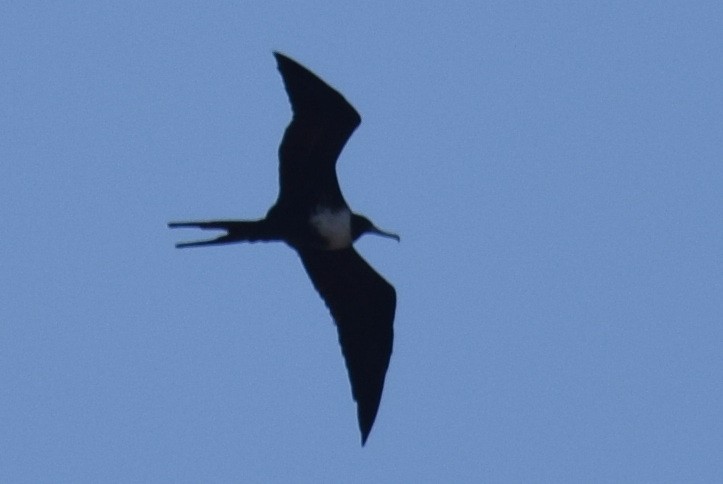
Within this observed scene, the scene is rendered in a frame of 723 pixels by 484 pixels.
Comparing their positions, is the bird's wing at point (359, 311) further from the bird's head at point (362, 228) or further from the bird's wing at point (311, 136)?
the bird's wing at point (311, 136)

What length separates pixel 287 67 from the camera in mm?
9750

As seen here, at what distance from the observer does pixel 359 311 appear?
35.0ft

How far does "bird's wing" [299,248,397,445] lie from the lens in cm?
→ 1059

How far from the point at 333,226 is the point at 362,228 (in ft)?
1.14

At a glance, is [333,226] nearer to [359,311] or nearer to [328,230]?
[328,230]

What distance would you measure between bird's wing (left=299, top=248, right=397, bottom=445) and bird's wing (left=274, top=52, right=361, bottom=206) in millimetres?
505

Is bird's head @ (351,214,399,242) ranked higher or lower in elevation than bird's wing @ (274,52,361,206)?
lower

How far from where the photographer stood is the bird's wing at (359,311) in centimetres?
1059

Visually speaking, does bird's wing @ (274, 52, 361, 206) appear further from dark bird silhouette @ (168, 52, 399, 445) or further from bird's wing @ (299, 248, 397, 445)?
bird's wing @ (299, 248, 397, 445)

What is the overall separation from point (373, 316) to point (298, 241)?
2.25 ft

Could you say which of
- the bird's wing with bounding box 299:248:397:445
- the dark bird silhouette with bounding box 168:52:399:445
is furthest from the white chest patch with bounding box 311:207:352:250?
the bird's wing with bounding box 299:248:397:445

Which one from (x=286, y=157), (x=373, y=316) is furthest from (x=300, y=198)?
(x=373, y=316)

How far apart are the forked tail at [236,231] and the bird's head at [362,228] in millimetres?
612

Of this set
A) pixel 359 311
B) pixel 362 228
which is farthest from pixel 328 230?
pixel 359 311
